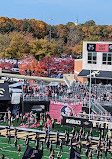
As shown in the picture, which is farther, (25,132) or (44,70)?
(44,70)

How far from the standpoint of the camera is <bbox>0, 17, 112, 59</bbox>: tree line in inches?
2825

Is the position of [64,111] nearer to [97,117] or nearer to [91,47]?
[97,117]

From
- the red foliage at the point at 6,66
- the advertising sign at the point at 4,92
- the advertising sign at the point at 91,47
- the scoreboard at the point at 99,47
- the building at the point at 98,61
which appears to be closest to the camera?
the advertising sign at the point at 4,92

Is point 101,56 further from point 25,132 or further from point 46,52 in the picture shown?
point 46,52

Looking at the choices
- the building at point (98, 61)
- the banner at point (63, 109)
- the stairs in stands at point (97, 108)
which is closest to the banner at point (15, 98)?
the banner at point (63, 109)

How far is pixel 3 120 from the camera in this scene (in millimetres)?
37594

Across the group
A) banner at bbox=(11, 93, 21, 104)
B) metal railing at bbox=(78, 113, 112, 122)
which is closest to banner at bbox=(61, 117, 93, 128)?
metal railing at bbox=(78, 113, 112, 122)

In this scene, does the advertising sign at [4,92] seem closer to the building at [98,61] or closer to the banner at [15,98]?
A: the banner at [15,98]

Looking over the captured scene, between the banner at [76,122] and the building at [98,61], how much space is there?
979cm

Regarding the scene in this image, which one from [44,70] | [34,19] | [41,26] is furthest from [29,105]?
[34,19]

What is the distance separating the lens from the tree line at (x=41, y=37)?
7175 centimetres

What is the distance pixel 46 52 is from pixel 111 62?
28042 millimetres

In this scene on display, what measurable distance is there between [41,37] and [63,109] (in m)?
69.2

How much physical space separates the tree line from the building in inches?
961
